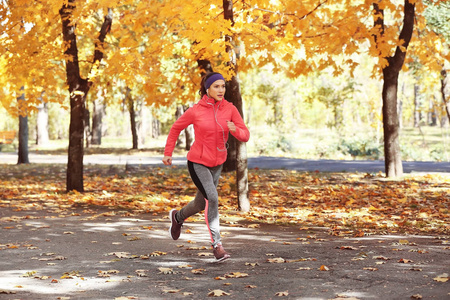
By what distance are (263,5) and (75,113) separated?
4.78 metres

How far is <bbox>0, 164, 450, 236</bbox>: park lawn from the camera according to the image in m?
9.04

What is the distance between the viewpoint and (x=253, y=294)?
4547mm

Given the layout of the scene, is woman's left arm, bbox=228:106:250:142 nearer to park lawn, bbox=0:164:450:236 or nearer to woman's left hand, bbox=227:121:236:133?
woman's left hand, bbox=227:121:236:133

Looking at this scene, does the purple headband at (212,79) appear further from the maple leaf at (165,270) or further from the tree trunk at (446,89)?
the tree trunk at (446,89)

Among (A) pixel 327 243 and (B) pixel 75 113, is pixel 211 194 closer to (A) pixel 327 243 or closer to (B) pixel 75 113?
(A) pixel 327 243

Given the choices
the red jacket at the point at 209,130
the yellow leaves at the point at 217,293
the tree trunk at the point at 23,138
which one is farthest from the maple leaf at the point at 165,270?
the tree trunk at the point at 23,138

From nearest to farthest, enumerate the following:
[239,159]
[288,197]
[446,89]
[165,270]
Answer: [165,270] → [239,159] → [288,197] → [446,89]

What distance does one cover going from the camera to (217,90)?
5848 millimetres

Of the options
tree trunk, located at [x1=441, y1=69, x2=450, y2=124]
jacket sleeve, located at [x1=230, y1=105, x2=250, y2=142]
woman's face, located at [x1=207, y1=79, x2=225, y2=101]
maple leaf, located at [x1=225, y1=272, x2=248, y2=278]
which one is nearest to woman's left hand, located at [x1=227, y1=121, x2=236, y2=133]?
jacket sleeve, located at [x1=230, y1=105, x2=250, y2=142]

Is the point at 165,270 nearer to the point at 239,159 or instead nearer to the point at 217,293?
the point at 217,293

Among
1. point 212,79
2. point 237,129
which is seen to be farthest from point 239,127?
point 212,79

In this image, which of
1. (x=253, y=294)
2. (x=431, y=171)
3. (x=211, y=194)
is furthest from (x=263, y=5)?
(x=431, y=171)

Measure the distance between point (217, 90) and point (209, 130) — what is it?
16.6 inches

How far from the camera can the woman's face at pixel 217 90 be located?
5852 mm
